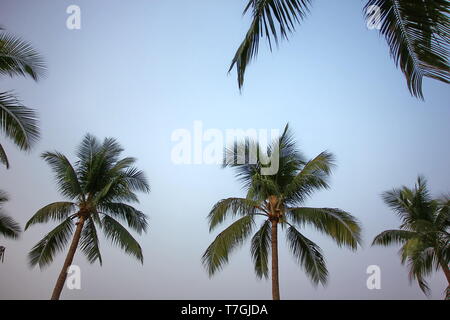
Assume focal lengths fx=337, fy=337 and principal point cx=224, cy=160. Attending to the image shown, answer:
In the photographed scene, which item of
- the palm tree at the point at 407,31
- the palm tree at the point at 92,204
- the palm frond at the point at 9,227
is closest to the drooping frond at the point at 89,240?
the palm tree at the point at 92,204

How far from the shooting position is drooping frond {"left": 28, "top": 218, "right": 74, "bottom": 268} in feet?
42.2

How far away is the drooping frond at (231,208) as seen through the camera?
12547mm

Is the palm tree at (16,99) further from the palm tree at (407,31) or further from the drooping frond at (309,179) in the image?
the drooping frond at (309,179)

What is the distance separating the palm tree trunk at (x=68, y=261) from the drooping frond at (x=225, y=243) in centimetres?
514

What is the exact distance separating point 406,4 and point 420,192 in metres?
16.9

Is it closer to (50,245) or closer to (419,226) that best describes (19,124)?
(50,245)

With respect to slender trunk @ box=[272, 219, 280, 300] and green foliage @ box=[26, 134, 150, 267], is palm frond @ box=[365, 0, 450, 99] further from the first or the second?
green foliage @ box=[26, 134, 150, 267]

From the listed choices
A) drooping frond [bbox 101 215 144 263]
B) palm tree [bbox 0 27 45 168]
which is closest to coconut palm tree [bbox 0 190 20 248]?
drooping frond [bbox 101 215 144 263]

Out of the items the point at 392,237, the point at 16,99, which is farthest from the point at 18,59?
the point at 392,237

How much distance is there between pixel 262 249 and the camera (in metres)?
12.9

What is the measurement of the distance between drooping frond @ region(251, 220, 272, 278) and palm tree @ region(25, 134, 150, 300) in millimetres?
4530

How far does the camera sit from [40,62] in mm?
7898
